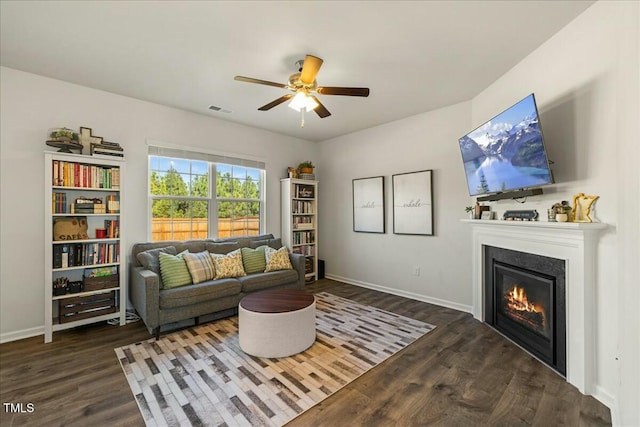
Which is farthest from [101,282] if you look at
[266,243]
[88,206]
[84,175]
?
[266,243]

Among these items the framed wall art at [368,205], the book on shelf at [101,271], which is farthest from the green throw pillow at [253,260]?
the framed wall art at [368,205]

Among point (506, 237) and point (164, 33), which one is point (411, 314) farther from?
point (164, 33)

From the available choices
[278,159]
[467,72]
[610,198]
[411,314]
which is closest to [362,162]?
[278,159]

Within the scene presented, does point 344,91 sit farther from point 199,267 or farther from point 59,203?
point 59,203

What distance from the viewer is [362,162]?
4938mm

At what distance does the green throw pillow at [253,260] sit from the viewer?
3843mm

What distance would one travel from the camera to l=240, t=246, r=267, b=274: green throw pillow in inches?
151

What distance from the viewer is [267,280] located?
3699 millimetres

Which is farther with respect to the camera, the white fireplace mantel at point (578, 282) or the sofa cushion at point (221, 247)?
the sofa cushion at point (221, 247)

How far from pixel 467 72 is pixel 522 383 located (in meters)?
2.86

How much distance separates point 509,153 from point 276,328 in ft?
8.48

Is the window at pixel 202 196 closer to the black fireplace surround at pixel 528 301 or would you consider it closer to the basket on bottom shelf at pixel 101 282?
the basket on bottom shelf at pixel 101 282

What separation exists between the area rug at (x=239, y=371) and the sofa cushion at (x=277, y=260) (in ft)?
2.99

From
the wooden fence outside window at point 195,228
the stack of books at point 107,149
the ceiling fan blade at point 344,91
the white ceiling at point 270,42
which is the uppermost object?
the white ceiling at point 270,42
